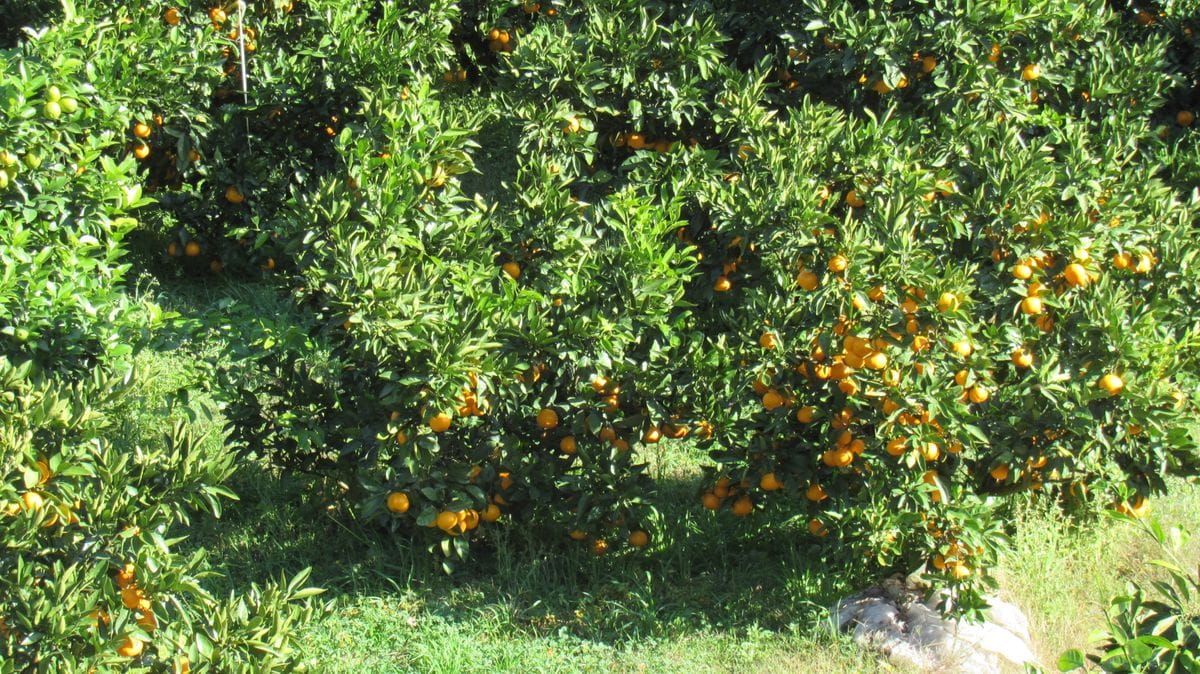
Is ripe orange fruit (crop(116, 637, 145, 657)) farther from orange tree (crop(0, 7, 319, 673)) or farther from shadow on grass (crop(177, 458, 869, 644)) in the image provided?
shadow on grass (crop(177, 458, 869, 644))

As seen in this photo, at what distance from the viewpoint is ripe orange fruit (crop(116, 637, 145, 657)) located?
240cm

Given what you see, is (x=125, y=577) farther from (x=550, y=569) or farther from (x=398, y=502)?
(x=550, y=569)

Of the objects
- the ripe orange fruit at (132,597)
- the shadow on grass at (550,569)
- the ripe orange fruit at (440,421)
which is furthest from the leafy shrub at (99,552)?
the shadow on grass at (550,569)

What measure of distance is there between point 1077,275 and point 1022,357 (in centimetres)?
29

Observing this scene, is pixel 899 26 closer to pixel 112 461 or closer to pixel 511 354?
pixel 511 354

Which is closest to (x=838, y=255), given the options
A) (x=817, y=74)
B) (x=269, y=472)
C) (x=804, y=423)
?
(x=804, y=423)

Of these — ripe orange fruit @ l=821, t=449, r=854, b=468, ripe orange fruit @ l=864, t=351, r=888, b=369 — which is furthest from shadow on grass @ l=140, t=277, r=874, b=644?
ripe orange fruit @ l=864, t=351, r=888, b=369

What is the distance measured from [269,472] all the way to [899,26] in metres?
2.72

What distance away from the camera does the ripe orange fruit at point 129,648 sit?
2.40 metres

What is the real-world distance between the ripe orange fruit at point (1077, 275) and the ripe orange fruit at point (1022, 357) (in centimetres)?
25

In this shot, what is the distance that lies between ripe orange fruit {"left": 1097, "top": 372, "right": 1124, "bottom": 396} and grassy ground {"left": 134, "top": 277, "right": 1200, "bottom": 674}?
0.73 m

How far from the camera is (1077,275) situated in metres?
3.41

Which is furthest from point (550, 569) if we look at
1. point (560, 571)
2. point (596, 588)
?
point (596, 588)

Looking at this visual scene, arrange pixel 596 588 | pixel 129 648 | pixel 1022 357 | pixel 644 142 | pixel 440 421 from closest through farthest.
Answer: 1. pixel 129 648
2. pixel 440 421
3. pixel 1022 357
4. pixel 596 588
5. pixel 644 142
